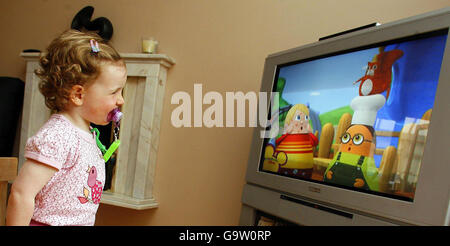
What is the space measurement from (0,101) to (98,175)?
6.39 ft

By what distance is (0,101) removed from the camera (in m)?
2.72

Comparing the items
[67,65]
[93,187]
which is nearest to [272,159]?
[93,187]

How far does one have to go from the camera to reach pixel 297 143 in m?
1.46

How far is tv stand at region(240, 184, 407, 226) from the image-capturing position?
44.8 inches

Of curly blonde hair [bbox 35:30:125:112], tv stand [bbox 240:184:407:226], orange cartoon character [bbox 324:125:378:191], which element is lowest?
Result: tv stand [bbox 240:184:407:226]

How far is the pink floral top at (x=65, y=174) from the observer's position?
1.06 m

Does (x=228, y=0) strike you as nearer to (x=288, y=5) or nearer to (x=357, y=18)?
(x=288, y=5)

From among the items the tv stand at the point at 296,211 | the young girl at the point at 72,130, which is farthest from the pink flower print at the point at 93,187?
the tv stand at the point at 296,211

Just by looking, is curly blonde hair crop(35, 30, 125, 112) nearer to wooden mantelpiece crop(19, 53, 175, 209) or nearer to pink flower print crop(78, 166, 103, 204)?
pink flower print crop(78, 166, 103, 204)

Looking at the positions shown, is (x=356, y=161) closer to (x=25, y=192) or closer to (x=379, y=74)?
(x=379, y=74)

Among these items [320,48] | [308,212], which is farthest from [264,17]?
[308,212]

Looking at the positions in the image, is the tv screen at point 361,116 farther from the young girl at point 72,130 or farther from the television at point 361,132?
the young girl at point 72,130

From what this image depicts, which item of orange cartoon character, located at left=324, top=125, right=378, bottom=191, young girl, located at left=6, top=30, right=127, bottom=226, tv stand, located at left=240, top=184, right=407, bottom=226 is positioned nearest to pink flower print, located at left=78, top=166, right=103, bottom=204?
young girl, located at left=6, top=30, right=127, bottom=226

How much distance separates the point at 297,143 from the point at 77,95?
2.69ft
